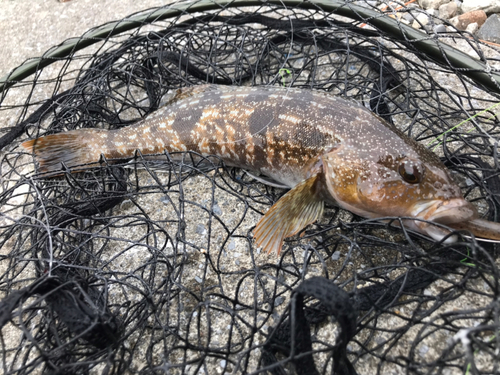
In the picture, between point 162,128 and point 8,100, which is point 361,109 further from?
point 8,100

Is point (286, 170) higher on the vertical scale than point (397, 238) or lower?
higher

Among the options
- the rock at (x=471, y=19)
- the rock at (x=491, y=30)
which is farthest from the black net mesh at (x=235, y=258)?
the rock at (x=471, y=19)

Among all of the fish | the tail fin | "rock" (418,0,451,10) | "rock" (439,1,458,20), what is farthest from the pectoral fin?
"rock" (418,0,451,10)

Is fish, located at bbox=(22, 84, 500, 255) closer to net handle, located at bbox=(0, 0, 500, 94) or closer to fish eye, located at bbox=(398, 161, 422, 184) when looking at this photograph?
fish eye, located at bbox=(398, 161, 422, 184)

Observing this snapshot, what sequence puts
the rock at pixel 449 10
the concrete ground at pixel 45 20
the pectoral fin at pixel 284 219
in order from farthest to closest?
the concrete ground at pixel 45 20
the rock at pixel 449 10
the pectoral fin at pixel 284 219

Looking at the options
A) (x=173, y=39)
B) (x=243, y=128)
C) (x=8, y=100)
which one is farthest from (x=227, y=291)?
(x=8, y=100)

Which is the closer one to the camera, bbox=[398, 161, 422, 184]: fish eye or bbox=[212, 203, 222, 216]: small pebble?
bbox=[398, 161, 422, 184]: fish eye

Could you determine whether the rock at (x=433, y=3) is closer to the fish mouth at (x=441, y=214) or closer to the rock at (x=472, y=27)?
the rock at (x=472, y=27)
